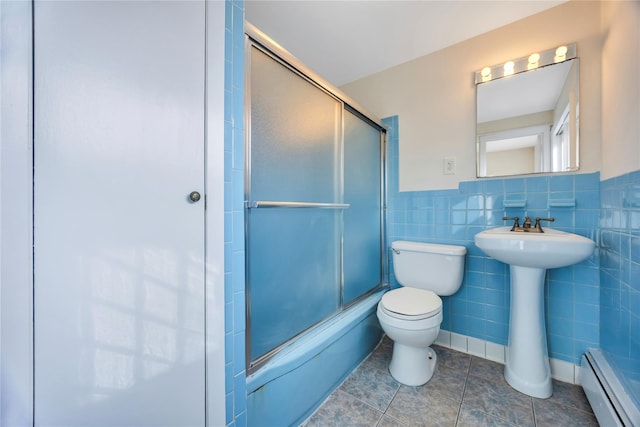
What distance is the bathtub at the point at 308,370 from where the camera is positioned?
3.23 ft

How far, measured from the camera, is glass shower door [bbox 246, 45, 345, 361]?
105cm

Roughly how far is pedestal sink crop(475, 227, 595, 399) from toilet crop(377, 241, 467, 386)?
13.1 inches

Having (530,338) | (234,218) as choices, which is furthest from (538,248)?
(234,218)

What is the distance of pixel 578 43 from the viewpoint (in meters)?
1.43

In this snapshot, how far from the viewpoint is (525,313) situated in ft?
4.47

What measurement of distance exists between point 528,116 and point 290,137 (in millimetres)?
1563

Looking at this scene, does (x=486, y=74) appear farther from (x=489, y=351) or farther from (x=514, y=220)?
(x=489, y=351)

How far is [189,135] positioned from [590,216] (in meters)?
2.04

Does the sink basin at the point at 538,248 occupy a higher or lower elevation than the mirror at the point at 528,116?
lower

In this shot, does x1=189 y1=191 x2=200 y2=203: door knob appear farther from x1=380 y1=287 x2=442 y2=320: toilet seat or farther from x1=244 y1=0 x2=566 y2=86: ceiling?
x1=244 y1=0 x2=566 y2=86: ceiling

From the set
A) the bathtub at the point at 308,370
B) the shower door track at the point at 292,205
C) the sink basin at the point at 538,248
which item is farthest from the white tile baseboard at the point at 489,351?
the shower door track at the point at 292,205

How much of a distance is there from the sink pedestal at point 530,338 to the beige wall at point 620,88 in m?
0.63

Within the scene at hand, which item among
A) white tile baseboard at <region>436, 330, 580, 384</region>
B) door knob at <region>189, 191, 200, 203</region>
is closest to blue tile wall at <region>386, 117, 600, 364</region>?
white tile baseboard at <region>436, 330, 580, 384</region>

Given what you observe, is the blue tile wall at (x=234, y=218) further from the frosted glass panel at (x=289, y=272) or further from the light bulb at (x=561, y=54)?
the light bulb at (x=561, y=54)
